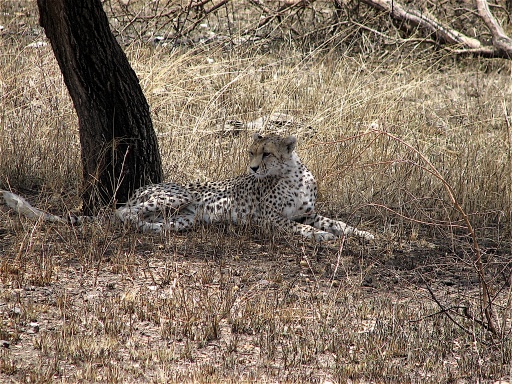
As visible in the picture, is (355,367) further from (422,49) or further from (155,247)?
(422,49)

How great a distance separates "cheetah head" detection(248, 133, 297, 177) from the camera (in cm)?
612

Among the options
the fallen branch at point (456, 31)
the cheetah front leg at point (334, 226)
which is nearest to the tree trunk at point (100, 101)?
the cheetah front leg at point (334, 226)

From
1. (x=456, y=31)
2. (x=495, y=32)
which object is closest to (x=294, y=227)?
(x=495, y=32)

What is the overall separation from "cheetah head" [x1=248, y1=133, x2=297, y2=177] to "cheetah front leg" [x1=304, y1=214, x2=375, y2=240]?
468mm

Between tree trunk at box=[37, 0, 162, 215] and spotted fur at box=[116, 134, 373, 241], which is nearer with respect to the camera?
tree trunk at box=[37, 0, 162, 215]

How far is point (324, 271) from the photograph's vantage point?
517 cm

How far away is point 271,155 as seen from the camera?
20.3 ft

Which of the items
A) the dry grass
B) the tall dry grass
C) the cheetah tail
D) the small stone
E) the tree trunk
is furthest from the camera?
the tall dry grass

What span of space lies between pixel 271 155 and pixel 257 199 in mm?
390

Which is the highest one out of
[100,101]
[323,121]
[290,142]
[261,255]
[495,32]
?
[495,32]

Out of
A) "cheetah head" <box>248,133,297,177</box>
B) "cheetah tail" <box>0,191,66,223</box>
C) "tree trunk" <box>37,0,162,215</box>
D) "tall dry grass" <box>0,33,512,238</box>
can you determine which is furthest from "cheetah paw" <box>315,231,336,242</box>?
"cheetah tail" <box>0,191,66,223</box>

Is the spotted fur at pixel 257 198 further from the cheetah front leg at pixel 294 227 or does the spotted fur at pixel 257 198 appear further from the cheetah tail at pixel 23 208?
the cheetah tail at pixel 23 208

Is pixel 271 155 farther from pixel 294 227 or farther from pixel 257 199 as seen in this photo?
pixel 294 227

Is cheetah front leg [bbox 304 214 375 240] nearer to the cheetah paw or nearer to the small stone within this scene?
the cheetah paw
